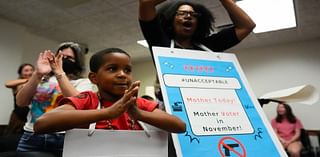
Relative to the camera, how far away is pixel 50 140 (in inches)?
38.9

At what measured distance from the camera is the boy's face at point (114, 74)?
2.39 feet

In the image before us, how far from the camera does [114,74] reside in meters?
0.74

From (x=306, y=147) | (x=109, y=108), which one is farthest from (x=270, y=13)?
(x=109, y=108)

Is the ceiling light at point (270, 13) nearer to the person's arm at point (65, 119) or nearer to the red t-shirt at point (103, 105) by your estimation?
the red t-shirt at point (103, 105)

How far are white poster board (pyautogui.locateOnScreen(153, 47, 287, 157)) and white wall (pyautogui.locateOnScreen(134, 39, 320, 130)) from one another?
13.1ft

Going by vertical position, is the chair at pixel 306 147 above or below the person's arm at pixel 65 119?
below

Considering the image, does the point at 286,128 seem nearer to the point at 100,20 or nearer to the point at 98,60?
the point at 100,20

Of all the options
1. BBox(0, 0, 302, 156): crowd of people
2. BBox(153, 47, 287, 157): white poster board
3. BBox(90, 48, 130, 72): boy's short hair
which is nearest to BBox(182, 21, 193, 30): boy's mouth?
BBox(0, 0, 302, 156): crowd of people

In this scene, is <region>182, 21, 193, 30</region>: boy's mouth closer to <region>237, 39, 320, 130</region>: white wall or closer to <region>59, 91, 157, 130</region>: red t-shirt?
<region>59, 91, 157, 130</region>: red t-shirt

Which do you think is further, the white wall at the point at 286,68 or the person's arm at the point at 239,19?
the white wall at the point at 286,68

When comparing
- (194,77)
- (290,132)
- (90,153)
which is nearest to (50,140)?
(90,153)

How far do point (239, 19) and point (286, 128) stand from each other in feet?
11.3

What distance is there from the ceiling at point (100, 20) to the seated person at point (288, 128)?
1290mm

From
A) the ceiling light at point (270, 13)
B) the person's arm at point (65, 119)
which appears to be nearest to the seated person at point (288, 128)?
the ceiling light at point (270, 13)
